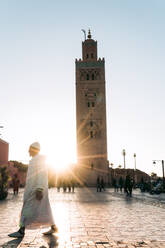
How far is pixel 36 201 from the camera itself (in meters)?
6.16

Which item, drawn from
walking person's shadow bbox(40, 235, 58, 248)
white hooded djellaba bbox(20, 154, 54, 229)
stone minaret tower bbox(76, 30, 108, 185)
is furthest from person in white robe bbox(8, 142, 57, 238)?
stone minaret tower bbox(76, 30, 108, 185)

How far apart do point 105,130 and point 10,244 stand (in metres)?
56.2

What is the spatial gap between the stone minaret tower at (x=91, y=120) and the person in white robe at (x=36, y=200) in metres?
53.4

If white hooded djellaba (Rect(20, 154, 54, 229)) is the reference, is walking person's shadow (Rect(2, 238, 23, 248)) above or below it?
below

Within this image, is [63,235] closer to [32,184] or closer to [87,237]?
[87,237]

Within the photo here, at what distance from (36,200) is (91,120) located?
182ft

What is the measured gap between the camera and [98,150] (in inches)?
2366

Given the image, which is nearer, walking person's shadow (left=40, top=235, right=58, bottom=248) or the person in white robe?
walking person's shadow (left=40, top=235, right=58, bottom=248)

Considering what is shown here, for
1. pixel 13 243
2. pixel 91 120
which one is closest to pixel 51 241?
pixel 13 243

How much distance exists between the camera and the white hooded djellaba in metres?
5.98

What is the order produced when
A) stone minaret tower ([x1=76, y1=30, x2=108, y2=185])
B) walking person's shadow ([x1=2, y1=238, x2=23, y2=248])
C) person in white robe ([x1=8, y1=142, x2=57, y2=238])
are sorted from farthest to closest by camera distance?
stone minaret tower ([x1=76, y1=30, x2=108, y2=185])
person in white robe ([x1=8, y1=142, x2=57, y2=238])
walking person's shadow ([x1=2, y1=238, x2=23, y2=248])

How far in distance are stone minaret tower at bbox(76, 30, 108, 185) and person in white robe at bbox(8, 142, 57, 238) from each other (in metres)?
53.4

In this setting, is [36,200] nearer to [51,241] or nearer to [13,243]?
[51,241]

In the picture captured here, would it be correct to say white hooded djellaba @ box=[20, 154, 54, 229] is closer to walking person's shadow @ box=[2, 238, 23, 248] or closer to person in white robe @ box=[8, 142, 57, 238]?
person in white robe @ box=[8, 142, 57, 238]
